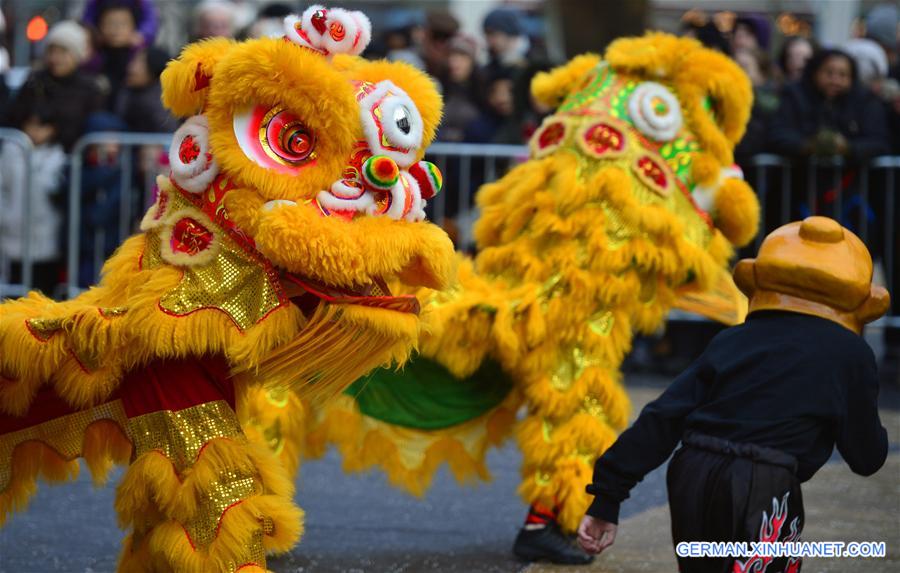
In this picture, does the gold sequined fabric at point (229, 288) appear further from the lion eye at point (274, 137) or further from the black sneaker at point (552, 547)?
the black sneaker at point (552, 547)

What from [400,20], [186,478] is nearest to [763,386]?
[186,478]

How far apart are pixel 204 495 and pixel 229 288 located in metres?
0.47

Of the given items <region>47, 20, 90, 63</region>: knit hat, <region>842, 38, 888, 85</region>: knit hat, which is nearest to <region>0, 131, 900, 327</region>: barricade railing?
<region>47, 20, 90, 63</region>: knit hat

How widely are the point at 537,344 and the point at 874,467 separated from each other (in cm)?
137

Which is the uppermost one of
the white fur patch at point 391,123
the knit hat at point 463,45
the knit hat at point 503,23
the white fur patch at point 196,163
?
the white fur patch at point 391,123

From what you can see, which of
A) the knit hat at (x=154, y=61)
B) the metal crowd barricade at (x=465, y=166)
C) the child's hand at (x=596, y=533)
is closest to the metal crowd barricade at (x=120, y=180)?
the knit hat at (x=154, y=61)

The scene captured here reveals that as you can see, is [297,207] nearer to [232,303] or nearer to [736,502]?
[232,303]

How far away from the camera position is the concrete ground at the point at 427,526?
178 inches

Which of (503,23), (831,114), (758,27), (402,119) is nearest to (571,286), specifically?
(402,119)

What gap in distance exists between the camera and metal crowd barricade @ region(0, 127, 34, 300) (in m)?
7.94

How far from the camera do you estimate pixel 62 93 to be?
8.27m

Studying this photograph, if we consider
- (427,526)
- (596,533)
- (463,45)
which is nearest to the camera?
(596,533)

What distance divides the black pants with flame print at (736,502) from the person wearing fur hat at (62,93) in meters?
5.76

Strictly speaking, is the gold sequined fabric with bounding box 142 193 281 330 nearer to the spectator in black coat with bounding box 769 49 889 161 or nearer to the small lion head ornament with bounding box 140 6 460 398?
the small lion head ornament with bounding box 140 6 460 398
